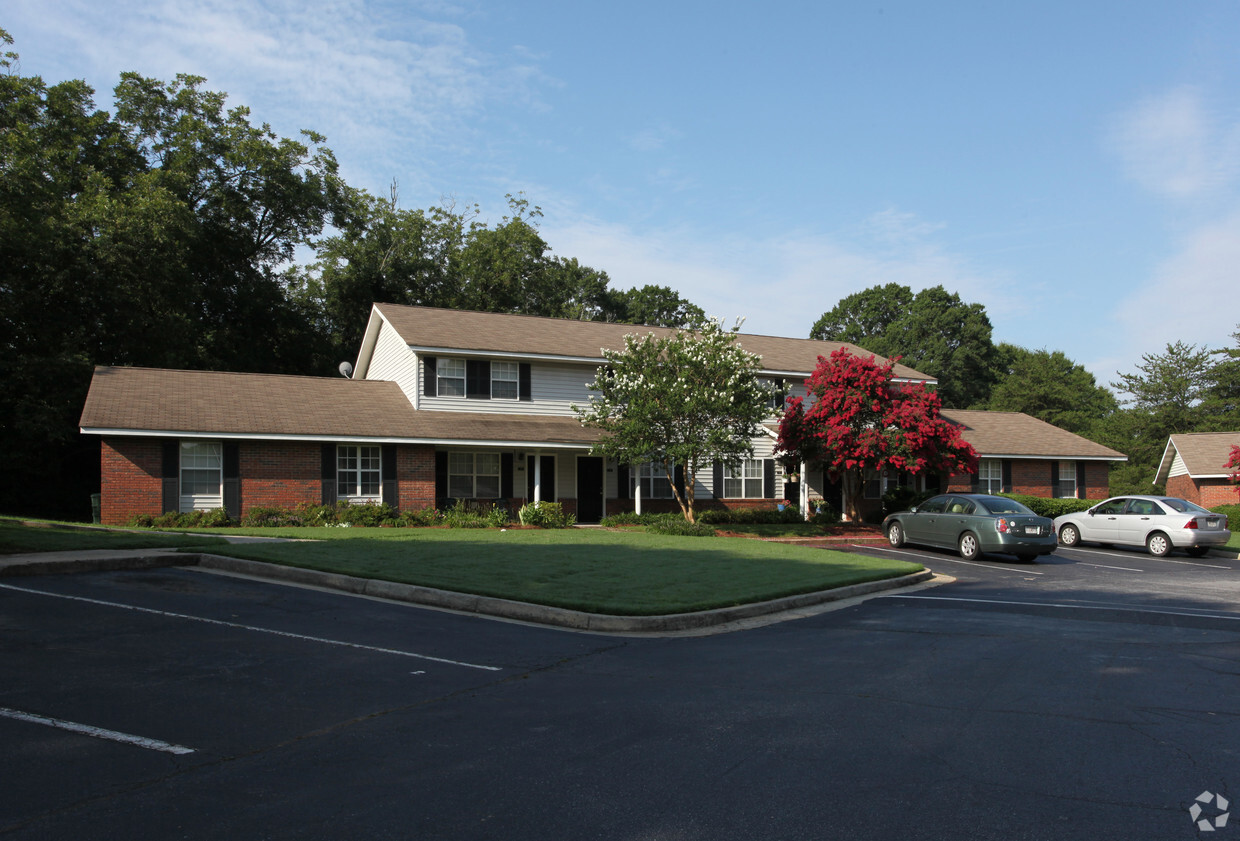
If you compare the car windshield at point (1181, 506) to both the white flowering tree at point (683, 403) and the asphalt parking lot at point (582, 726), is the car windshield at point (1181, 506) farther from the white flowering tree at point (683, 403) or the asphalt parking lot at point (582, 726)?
the asphalt parking lot at point (582, 726)

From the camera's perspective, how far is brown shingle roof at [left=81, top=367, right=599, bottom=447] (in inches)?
906

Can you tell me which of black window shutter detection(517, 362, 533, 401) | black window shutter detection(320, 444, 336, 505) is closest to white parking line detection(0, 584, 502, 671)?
black window shutter detection(320, 444, 336, 505)

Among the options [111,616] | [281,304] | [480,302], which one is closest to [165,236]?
[281,304]

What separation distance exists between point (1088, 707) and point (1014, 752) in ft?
5.02

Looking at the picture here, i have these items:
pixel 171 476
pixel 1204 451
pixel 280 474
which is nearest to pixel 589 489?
pixel 280 474

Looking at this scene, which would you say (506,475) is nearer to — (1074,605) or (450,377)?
(450,377)

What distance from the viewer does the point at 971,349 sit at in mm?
70312

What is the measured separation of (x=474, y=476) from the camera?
27.4 m

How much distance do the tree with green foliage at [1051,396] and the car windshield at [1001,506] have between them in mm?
43283

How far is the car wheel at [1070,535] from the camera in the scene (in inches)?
948

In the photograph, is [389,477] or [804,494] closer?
[389,477]

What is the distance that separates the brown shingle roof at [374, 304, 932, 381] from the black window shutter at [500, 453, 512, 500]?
347 cm

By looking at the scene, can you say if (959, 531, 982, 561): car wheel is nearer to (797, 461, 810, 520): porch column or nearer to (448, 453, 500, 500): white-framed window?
(797, 461, 810, 520): porch column

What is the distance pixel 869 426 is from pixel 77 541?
69.3 feet
